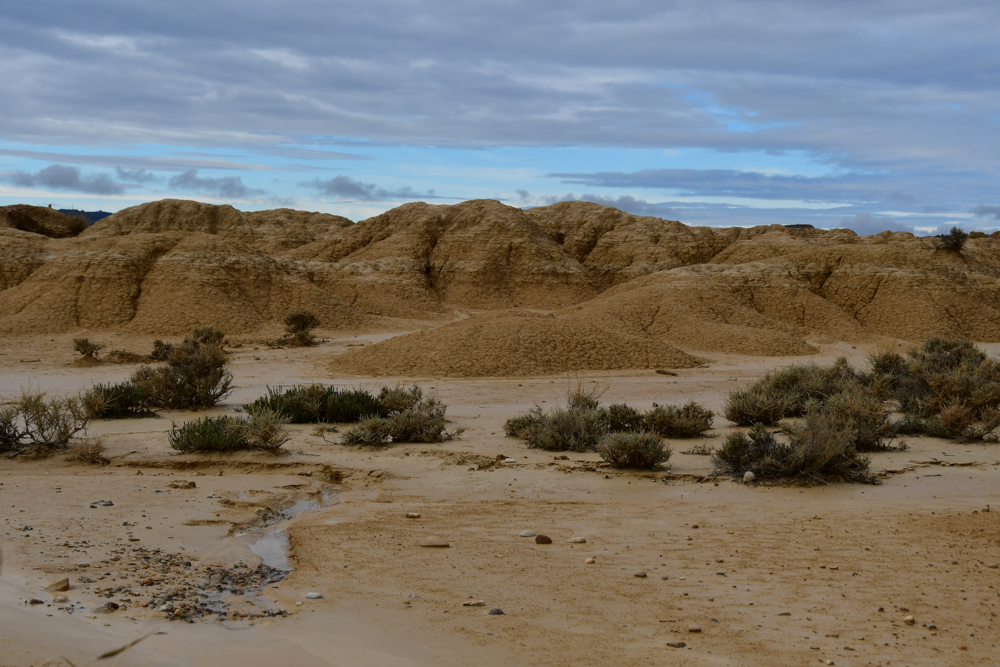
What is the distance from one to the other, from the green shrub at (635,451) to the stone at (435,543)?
3.28 m

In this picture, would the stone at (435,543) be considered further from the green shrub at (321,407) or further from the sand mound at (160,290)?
the sand mound at (160,290)

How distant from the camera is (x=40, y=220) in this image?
53688mm

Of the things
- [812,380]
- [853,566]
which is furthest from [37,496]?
[812,380]

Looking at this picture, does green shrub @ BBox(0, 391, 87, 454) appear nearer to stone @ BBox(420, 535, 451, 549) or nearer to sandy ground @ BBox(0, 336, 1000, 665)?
sandy ground @ BBox(0, 336, 1000, 665)

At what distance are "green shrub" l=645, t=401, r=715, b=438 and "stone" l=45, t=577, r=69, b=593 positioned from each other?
7830mm

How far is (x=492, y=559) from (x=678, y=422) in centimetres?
581

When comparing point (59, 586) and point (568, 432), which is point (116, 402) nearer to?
point (568, 432)

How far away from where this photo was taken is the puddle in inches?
244

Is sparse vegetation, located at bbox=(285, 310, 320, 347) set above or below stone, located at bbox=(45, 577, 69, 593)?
above

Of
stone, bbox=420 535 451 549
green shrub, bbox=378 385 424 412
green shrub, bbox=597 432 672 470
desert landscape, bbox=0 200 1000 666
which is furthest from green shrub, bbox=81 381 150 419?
stone, bbox=420 535 451 549

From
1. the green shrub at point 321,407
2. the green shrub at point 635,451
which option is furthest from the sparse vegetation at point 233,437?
the green shrub at point 635,451

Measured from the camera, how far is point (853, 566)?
6.05 m

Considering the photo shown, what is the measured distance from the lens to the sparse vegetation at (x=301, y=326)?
25859mm

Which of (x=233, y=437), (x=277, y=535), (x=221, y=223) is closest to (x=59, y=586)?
(x=277, y=535)
